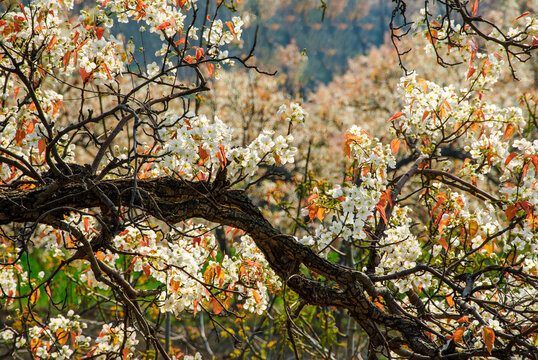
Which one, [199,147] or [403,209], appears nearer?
[199,147]

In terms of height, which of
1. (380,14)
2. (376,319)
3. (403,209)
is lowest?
(376,319)

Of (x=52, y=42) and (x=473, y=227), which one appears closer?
(x=52, y=42)

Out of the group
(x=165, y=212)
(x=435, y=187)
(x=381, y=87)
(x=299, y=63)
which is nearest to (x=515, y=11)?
(x=381, y=87)

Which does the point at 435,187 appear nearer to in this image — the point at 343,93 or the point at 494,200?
the point at 494,200

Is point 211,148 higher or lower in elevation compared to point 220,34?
lower

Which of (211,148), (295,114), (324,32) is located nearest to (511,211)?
(295,114)

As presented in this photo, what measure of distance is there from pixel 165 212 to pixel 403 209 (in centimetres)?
181

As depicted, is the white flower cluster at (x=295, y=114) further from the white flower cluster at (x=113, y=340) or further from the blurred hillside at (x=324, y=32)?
the blurred hillside at (x=324, y=32)

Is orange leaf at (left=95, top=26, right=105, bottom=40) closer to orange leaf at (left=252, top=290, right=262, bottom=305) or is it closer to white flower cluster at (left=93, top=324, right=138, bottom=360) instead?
orange leaf at (left=252, top=290, right=262, bottom=305)

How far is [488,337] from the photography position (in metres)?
1.74

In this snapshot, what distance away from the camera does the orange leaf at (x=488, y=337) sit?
1.72m

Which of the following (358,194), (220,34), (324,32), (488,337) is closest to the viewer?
(488,337)

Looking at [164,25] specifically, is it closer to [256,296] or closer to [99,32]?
[99,32]

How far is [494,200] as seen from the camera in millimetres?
2408
